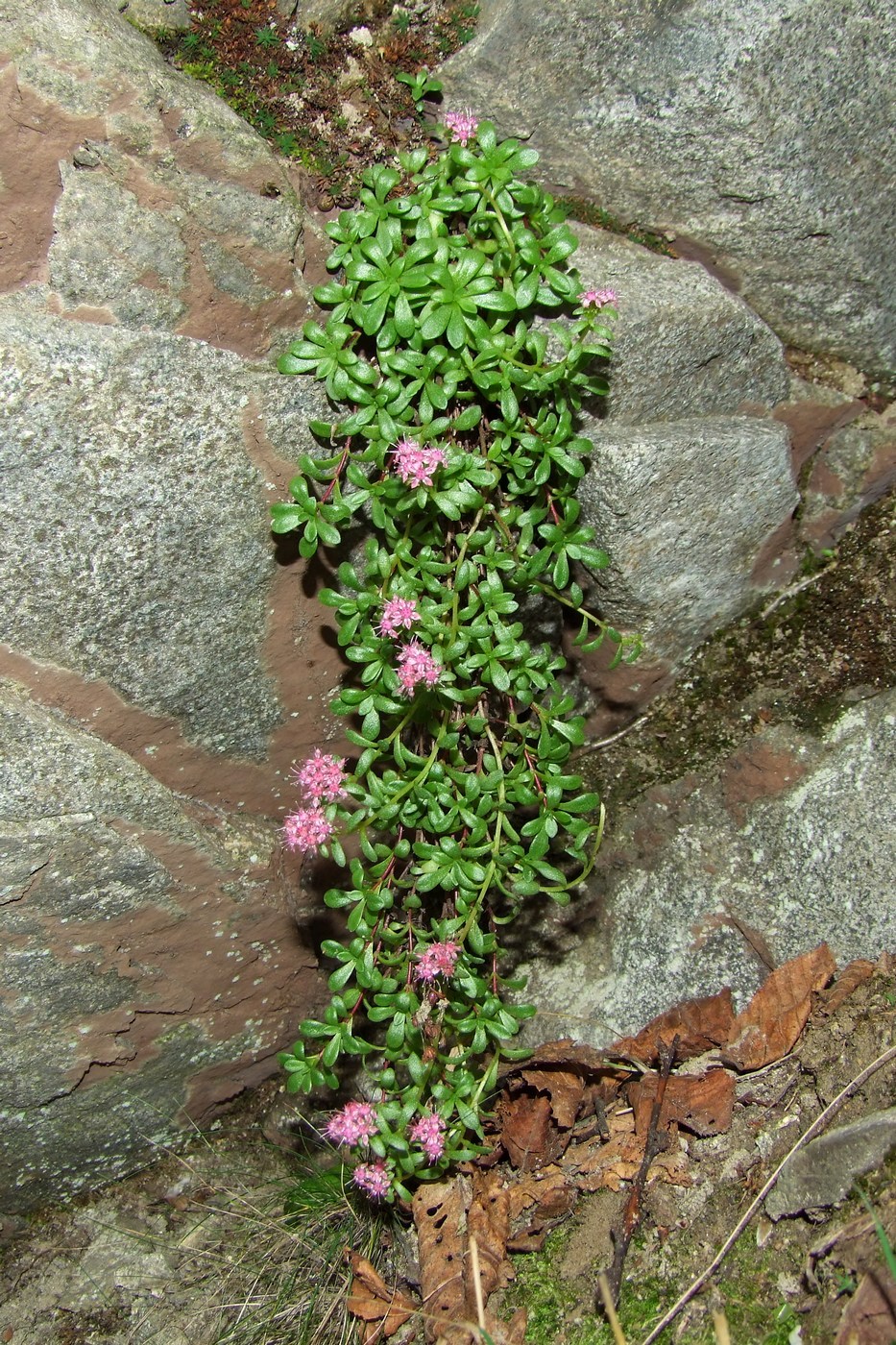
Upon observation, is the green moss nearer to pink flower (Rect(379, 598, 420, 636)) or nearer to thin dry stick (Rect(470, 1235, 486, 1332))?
thin dry stick (Rect(470, 1235, 486, 1332))

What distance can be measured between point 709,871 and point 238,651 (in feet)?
4.13

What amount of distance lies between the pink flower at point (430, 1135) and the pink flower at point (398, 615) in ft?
3.42

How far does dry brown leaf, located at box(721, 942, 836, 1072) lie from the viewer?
7.48 ft

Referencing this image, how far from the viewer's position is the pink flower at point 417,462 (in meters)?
2.04

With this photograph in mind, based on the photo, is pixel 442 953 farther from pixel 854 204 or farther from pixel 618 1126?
pixel 854 204

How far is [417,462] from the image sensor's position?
2039 millimetres

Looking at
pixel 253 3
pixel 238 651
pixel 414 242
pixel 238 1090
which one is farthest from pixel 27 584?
pixel 238 1090

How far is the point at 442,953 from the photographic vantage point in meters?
2.15

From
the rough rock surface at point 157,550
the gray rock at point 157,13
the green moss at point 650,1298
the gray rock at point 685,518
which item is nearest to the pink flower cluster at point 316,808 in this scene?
the rough rock surface at point 157,550

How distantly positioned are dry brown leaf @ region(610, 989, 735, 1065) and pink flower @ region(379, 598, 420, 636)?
3.74 ft

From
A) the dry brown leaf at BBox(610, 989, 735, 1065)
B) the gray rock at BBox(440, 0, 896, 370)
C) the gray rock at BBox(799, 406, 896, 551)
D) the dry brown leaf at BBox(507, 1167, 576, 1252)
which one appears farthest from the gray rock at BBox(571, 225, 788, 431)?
the dry brown leaf at BBox(507, 1167, 576, 1252)

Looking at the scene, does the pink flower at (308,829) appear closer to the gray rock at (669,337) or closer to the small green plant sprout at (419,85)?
the gray rock at (669,337)

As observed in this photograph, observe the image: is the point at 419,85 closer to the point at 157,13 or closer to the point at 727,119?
the point at 157,13

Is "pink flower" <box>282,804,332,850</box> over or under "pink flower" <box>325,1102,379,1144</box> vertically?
over
